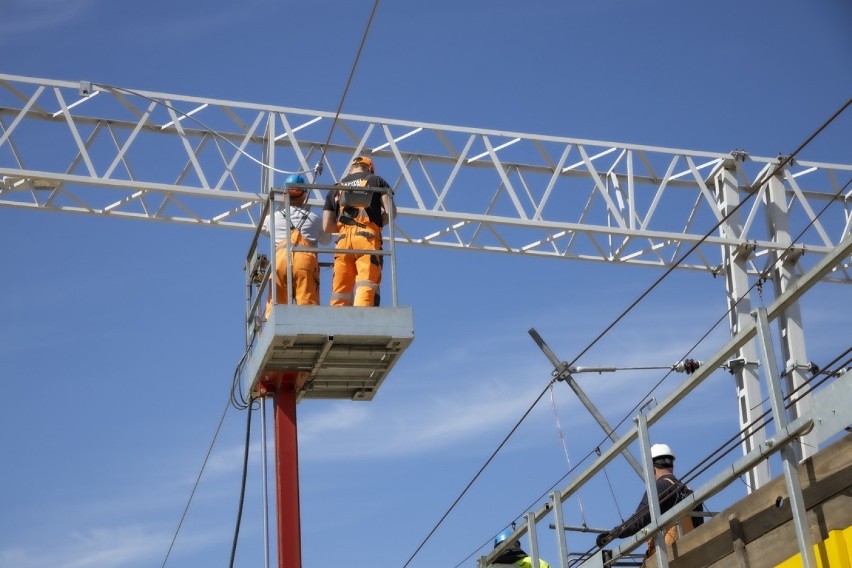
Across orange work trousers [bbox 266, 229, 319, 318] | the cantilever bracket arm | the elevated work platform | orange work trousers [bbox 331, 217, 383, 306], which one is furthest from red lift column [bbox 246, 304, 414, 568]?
the cantilever bracket arm

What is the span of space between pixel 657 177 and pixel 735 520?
1531 cm

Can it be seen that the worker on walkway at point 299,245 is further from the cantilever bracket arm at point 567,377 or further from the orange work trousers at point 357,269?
the cantilever bracket arm at point 567,377

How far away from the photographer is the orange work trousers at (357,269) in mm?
12180

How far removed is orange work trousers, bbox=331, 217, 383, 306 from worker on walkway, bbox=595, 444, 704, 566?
113 inches

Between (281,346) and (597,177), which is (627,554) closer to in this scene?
(281,346)

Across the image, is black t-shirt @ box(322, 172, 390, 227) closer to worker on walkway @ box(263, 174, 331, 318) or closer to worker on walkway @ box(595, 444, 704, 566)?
worker on walkway @ box(263, 174, 331, 318)

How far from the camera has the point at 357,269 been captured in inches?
488

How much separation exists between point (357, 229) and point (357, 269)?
407mm

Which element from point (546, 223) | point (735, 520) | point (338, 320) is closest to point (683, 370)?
point (546, 223)

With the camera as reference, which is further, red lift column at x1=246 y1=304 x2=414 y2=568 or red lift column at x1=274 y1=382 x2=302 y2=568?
red lift column at x1=274 y1=382 x2=302 y2=568

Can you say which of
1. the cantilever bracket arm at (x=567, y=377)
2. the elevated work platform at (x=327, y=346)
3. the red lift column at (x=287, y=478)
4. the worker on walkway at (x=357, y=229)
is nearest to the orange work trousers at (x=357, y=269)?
the worker on walkway at (x=357, y=229)

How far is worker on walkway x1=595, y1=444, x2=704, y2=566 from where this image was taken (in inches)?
400

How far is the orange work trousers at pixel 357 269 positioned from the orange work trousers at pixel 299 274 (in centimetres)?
24

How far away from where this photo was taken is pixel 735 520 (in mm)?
8672
